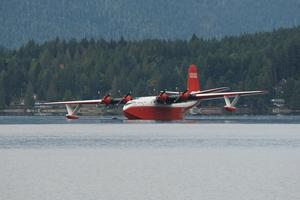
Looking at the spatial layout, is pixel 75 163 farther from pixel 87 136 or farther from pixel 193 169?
pixel 87 136

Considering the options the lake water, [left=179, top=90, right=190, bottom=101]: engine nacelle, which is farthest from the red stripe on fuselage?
the lake water

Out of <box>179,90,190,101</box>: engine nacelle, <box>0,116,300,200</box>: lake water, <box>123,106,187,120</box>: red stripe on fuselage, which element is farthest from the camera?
<box>123,106,187,120</box>: red stripe on fuselage

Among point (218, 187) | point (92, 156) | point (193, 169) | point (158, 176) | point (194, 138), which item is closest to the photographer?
point (218, 187)

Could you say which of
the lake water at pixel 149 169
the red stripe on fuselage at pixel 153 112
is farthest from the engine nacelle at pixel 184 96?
the lake water at pixel 149 169

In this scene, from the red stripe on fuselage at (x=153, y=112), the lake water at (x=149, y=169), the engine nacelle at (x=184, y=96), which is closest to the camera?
the lake water at (x=149, y=169)

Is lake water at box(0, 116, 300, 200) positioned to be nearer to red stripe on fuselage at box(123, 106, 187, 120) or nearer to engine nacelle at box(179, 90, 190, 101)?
engine nacelle at box(179, 90, 190, 101)

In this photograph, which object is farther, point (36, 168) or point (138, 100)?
point (138, 100)

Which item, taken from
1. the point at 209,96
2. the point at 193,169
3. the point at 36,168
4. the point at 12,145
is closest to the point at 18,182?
the point at 36,168

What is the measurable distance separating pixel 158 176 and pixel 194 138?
Answer: 46.4 meters

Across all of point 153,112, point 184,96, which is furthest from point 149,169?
point 153,112

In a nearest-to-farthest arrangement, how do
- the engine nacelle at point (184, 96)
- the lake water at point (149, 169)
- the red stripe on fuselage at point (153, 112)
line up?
the lake water at point (149, 169) → the engine nacelle at point (184, 96) → the red stripe on fuselage at point (153, 112)

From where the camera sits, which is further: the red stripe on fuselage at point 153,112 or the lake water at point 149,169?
the red stripe on fuselage at point 153,112

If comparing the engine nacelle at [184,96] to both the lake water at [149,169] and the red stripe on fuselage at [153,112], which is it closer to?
the red stripe on fuselage at [153,112]

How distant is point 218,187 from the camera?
63.0 metres
